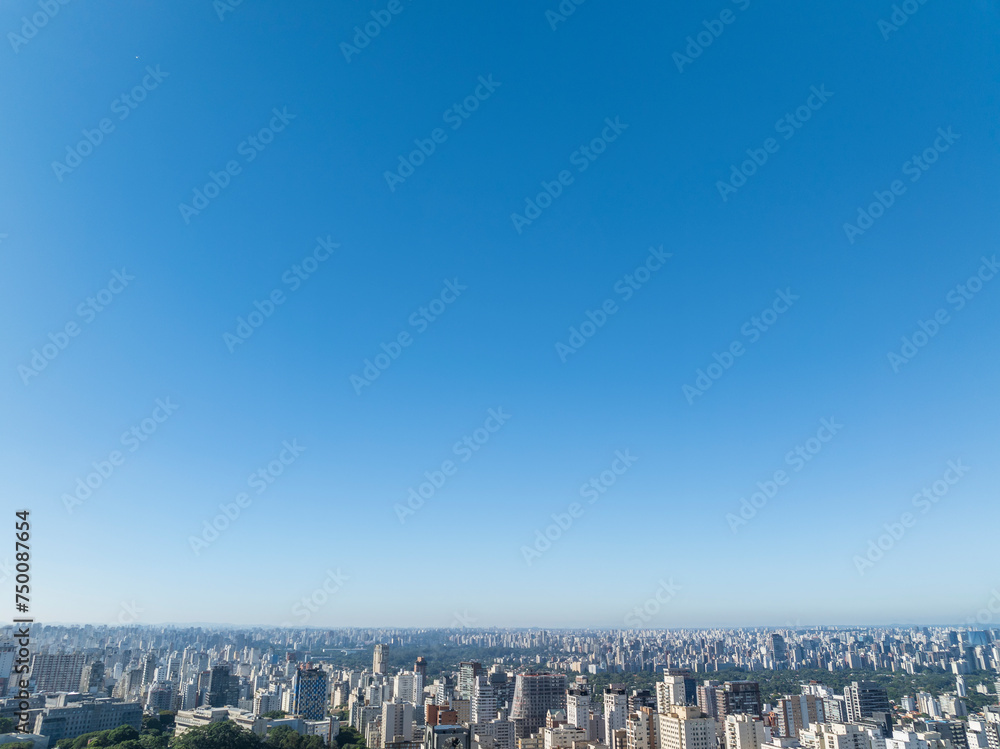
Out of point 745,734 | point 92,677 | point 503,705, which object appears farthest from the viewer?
point 92,677

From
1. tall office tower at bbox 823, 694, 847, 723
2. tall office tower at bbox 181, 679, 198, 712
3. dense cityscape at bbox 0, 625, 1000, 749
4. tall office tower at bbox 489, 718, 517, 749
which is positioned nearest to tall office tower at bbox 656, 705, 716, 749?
dense cityscape at bbox 0, 625, 1000, 749

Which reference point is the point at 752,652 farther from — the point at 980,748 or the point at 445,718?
the point at 445,718

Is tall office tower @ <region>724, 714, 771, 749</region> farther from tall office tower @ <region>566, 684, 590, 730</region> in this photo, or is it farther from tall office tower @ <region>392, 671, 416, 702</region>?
tall office tower @ <region>392, 671, 416, 702</region>

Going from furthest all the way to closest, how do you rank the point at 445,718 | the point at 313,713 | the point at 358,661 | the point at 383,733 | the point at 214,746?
1. the point at 358,661
2. the point at 313,713
3. the point at 383,733
4. the point at 445,718
5. the point at 214,746

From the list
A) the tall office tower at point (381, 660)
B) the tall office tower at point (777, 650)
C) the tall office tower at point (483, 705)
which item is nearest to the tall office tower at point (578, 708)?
the tall office tower at point (483, 705)

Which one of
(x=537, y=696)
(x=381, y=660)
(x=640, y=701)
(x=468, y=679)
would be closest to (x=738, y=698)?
(x=640, y=701)

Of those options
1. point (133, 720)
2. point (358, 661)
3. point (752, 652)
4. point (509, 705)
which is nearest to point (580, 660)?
point (752, 652)

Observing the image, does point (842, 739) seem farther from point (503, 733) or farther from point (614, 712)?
point (503, 733)
